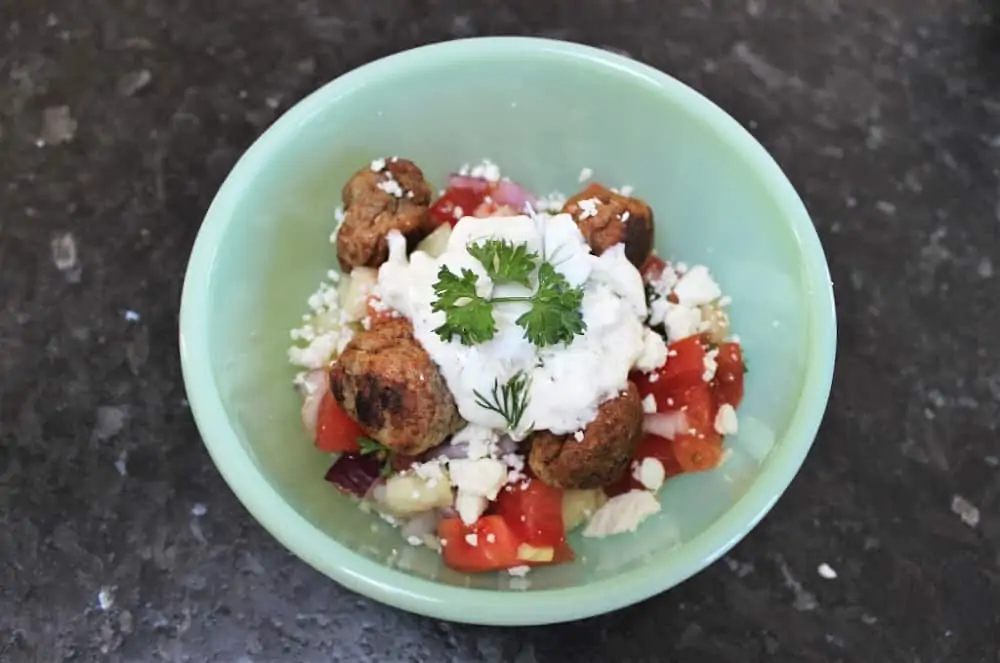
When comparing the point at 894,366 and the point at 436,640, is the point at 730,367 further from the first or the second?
the point at 436,640

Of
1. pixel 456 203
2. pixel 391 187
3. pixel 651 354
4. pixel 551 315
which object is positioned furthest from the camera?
pixel 456 203

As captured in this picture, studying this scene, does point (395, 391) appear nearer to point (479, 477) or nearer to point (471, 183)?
point (479, 477)

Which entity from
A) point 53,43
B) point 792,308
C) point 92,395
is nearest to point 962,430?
point 792,308

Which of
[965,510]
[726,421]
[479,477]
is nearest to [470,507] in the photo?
[479,477]

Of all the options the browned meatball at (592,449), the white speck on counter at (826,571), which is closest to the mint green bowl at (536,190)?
the browned meatball at (592,449)

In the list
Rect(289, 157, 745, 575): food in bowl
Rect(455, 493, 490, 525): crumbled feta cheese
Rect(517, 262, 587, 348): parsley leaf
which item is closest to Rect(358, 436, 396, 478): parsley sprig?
Rect(289, 157, 745, 575): food in bowl

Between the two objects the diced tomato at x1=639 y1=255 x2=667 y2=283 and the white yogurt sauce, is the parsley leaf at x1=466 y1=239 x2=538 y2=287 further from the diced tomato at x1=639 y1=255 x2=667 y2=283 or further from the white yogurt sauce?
the diced tomato at x1=639 y1=255 x2=667 y2=283

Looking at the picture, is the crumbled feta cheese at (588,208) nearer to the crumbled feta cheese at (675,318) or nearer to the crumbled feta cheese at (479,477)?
the crumbled feta cheese at (675,318)
